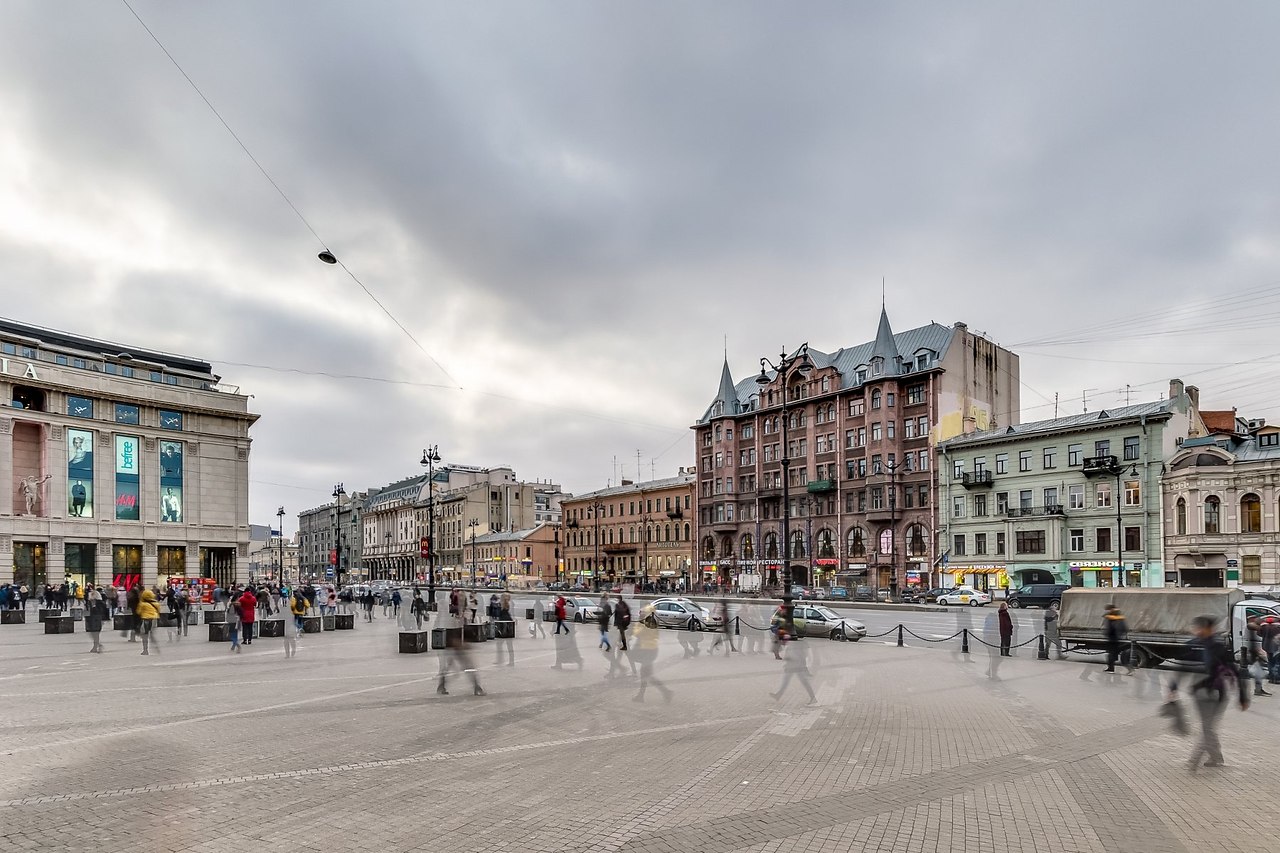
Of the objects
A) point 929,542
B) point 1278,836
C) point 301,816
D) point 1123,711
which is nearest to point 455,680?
point 301,816

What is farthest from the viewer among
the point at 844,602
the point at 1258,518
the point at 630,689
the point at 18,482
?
the point at 18,482

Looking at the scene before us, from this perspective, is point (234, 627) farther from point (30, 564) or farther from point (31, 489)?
point (31, 489)

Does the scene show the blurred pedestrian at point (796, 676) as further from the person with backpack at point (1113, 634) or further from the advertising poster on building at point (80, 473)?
the advertising poster on building at point (80, 473)

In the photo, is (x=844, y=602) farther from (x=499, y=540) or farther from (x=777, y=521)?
(x=499, y=540)

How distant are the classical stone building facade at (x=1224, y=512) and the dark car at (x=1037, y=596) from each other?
7479 millimetres

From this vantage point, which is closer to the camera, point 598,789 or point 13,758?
point 598,789

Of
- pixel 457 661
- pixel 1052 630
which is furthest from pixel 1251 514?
pixel 457 661

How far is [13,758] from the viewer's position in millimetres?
10258

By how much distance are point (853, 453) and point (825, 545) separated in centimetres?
867

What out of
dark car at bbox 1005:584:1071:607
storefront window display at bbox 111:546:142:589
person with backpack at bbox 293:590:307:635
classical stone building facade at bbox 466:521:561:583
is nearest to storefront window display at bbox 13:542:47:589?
storefront window display at bbox 111:546:142:589

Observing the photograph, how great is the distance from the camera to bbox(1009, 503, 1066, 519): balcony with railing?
5559 cm

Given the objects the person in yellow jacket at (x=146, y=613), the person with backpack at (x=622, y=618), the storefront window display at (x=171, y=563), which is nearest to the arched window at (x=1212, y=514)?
the person with backpack at (x=622, y=618)

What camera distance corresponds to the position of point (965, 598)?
50.4 m

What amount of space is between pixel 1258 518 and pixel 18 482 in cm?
8226
